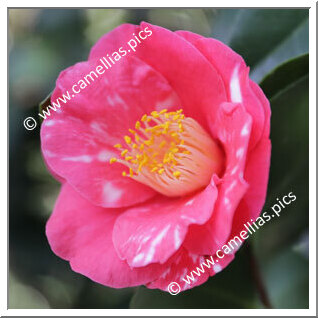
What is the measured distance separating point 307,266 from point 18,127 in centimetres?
→ 70

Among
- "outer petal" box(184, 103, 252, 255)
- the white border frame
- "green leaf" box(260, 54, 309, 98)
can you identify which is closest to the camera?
"outer petal" box(184, 103, 252, 255)

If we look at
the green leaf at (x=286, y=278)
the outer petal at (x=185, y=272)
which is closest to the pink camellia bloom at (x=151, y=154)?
the outer petal at (x=185, y=272)

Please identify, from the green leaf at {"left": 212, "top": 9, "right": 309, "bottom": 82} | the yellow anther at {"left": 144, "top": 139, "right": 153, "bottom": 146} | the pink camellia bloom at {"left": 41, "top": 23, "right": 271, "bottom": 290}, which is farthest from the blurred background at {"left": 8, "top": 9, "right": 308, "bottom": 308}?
the yellow anther at {"left": 144, "top": 139, "right": 153, "bottom": 146}

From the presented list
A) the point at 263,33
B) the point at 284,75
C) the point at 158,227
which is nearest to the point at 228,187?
the point at 158,227

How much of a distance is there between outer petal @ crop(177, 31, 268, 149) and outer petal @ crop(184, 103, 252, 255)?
1 cm

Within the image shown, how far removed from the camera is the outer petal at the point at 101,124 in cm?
85

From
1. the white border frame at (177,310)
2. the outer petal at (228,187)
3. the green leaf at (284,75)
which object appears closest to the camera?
the outer petal at (228,187)

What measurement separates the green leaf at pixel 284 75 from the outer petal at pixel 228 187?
0.38 ft

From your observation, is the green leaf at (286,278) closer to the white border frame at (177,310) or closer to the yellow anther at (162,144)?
the white border frame at (177,310)

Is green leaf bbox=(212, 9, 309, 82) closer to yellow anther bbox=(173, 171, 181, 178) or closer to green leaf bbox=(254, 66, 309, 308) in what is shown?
green leaf bbox=(254, 66, 309, 308)

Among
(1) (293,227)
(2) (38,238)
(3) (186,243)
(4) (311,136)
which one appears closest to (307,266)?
(1) (293,227)

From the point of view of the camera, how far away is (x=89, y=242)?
861 mm

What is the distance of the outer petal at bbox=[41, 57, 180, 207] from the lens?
852 mm

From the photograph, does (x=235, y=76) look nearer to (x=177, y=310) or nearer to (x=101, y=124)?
(x=101, y=124)
